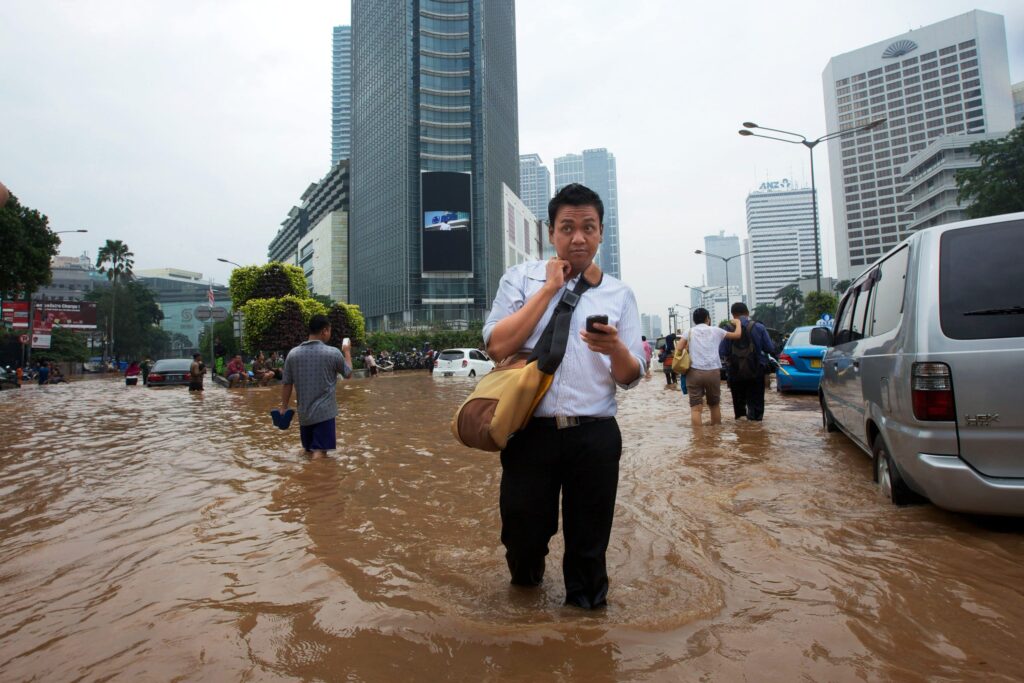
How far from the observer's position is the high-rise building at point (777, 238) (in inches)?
5320

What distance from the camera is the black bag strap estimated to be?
2125 millimetres

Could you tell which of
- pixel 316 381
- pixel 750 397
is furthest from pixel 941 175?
pixel 316 381

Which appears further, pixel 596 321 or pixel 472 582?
Answer: pixel 472 582

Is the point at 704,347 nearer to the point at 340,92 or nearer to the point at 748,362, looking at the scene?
the point at 748,362

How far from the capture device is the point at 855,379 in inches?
186

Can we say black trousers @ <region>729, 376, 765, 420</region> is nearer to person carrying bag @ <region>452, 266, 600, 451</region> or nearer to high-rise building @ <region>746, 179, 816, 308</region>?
person carrying bag @ <region>452, 266, 600, 451</region>

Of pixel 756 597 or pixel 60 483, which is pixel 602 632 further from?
pixel 60 483

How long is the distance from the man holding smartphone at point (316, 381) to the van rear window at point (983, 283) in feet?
15.9

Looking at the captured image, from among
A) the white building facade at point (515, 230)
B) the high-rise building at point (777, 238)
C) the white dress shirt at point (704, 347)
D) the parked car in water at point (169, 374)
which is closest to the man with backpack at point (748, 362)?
the white dress shirt at point (704, 347)

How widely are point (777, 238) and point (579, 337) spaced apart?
158m

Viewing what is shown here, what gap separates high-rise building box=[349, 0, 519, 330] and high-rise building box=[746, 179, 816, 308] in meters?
70.9

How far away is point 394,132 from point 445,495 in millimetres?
89087

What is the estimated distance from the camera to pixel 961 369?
3062mm

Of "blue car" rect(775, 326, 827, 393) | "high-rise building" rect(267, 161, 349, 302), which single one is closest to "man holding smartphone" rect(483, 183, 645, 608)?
"blue car" rect(775, 326, 827, 393)
